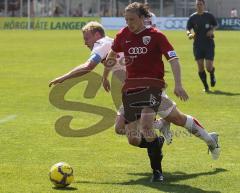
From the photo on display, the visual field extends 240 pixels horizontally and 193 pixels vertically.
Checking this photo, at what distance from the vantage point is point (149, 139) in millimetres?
8133

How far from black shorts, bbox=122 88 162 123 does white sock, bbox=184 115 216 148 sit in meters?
0.63

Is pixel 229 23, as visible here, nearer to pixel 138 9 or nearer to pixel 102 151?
pixel 102 151

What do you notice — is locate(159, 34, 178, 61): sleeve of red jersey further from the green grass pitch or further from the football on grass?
the football on grass

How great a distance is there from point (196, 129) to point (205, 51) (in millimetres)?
9754

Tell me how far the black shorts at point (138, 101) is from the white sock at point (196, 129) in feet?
2.05

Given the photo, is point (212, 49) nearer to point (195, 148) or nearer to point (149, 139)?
point (195, 148)

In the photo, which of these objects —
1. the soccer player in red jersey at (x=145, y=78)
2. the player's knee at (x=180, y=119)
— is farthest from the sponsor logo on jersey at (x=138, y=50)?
the player's knee at (x=180, y=119)

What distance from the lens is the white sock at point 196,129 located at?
859 centimetres

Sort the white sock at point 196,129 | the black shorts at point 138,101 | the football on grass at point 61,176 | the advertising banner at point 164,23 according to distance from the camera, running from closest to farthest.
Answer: the football on grass at point 61,176 < the black shorts at point 138,101 < the white sock at point 196,129 < the advertising banner at point 164,23

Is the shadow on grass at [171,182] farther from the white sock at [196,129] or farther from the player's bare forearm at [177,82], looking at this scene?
the player's bare forearm at [177,82]

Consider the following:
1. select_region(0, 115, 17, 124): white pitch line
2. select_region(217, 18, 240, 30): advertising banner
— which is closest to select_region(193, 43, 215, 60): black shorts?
select_region(0, 115, 17, 124): white pitch line

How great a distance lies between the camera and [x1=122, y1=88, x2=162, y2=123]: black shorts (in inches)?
320

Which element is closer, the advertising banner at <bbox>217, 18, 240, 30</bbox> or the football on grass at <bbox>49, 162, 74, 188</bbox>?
the football on grass at <bbox>49, 162, 74, 188</bbox>

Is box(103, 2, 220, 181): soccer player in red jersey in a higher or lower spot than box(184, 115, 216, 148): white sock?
higher
